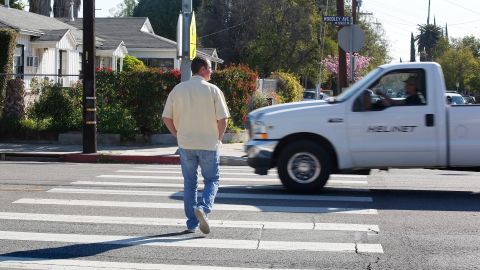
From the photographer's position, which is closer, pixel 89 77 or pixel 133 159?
pixel 133 159

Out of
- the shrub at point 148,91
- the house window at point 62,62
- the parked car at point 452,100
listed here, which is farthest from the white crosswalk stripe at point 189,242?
the house window at point 62,62

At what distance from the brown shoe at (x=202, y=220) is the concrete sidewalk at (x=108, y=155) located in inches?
356

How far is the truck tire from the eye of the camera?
10.5 meters

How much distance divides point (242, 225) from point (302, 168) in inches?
106

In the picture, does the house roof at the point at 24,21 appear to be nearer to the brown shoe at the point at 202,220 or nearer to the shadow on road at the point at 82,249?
the shadow on road at the point at 82,249

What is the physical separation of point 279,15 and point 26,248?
45944 mm

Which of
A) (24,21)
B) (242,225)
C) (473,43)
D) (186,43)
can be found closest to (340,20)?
(186,43)

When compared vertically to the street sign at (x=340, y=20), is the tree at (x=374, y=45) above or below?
above

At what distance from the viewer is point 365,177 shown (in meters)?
13.4

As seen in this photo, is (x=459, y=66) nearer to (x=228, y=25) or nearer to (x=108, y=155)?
(x=228, y=25)

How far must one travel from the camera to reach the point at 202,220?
24.0 feet

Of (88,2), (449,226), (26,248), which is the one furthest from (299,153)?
(88,2)

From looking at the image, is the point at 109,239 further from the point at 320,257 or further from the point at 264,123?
the point at 264,123

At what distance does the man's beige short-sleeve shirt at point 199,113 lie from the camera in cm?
735
